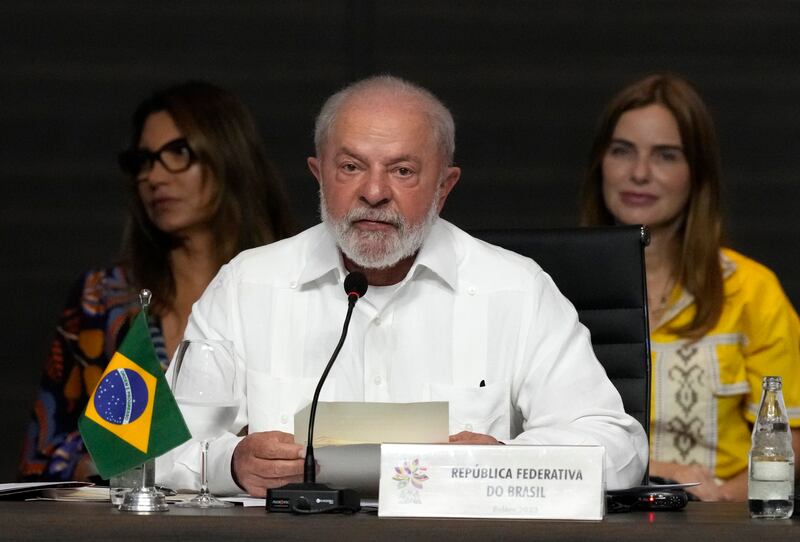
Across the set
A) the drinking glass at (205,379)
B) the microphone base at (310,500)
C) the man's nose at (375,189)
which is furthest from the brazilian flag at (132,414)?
the man's nose at (375,189)

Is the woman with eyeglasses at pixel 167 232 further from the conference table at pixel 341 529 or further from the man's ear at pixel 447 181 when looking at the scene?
the conference table at pixel 341 529

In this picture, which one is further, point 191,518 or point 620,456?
point 620,456

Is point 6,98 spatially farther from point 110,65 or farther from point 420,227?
point 420,227

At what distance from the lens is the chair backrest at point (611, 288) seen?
118 inches

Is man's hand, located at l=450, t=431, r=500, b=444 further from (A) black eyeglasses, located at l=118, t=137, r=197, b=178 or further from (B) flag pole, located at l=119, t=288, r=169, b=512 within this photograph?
(A) black eyeglasses, located at l=118, t=137, r=197, b=178

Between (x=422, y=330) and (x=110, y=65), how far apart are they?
7.52 feet

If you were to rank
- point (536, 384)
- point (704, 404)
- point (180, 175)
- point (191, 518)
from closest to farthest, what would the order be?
point (191, 518)
point (536, 384)
point (704, 404)
point (180, 175)

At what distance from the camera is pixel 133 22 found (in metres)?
4.96

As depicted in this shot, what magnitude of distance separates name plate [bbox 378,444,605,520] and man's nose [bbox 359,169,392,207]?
1.02 meters

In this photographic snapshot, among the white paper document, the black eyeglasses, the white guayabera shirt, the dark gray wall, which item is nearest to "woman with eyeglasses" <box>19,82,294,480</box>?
the black eyeglasses

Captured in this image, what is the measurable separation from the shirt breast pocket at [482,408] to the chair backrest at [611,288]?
0.24 meters

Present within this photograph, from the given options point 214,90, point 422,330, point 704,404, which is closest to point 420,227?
point 422,330

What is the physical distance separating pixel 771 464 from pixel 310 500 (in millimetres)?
612

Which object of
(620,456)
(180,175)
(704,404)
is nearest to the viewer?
(620,456)
